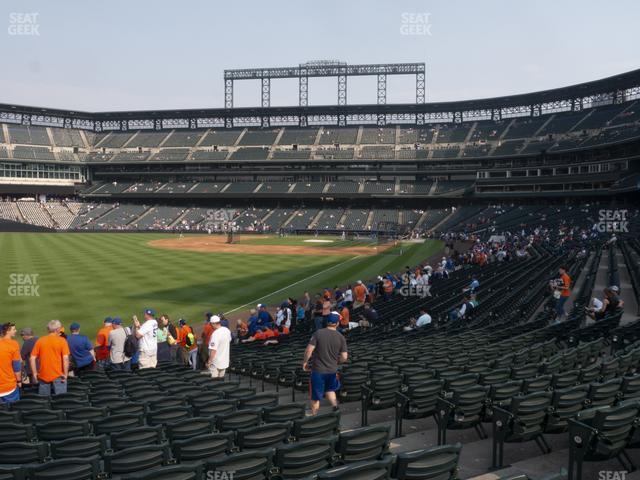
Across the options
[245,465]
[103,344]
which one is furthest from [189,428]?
[103,344]

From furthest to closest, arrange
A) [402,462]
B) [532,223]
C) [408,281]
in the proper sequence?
[532,223]
[408,281]
[402,462]

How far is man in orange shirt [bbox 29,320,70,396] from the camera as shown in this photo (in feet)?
32.4

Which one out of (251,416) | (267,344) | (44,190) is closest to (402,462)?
(251,416)

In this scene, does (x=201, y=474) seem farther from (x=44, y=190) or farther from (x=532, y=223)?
(x=44, y=190)

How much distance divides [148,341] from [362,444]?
8.30 meters

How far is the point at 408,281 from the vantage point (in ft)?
90.7

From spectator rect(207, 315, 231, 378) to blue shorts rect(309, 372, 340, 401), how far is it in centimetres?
344

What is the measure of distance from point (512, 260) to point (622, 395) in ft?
97.9

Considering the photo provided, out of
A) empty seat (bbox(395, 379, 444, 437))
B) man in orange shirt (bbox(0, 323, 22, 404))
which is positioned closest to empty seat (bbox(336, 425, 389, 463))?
empty seat (bbox(395, 379, 444, 437))

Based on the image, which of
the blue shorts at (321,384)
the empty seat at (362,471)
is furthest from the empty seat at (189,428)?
the empty seat at (362,471)

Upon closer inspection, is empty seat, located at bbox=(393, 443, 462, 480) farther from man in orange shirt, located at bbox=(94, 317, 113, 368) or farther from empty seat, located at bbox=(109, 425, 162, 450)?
man in orange shirt, located at bbox=(94, 317, 113, 368)

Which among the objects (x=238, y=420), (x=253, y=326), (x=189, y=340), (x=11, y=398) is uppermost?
(x=238, y=420)

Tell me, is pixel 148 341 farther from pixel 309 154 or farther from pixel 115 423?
pixel 309 154

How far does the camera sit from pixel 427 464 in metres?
4.93
